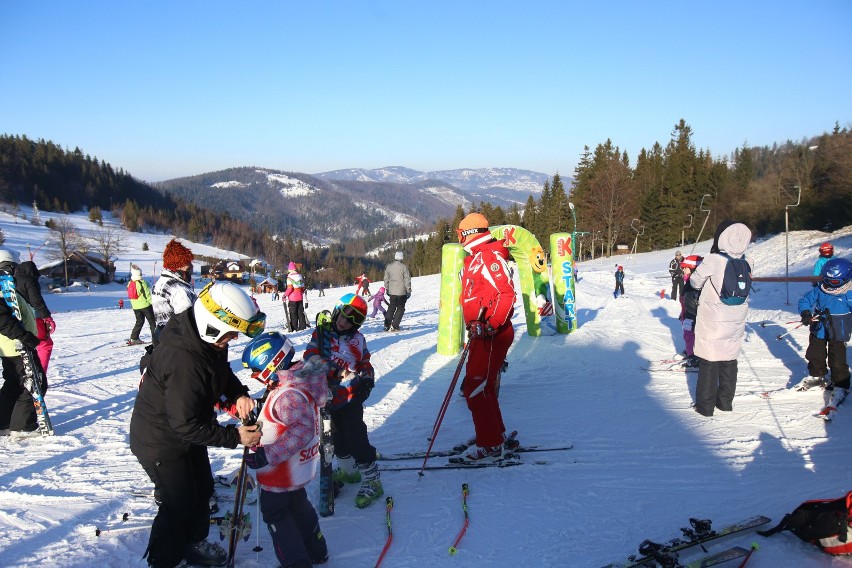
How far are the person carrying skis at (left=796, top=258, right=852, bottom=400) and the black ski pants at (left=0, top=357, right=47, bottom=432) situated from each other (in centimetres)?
932

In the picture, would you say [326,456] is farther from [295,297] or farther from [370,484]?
[295,297]

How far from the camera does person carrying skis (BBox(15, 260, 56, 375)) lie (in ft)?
19.8

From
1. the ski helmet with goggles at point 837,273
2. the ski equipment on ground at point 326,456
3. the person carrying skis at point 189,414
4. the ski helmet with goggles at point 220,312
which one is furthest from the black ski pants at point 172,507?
the ski helmet with goggles at point 837,273

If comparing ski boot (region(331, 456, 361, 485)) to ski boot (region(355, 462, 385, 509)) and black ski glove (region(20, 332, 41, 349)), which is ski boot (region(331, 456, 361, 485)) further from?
black ski glove (region(20, 332, 41, 349))

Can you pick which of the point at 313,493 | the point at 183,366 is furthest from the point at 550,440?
the point at 183,366

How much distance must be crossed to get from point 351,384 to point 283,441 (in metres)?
1.11

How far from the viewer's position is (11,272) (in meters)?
5.93

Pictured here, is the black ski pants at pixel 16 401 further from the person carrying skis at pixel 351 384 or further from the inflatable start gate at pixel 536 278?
the inflatable start gate at pixel 536 278

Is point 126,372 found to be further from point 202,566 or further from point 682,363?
point 682,363

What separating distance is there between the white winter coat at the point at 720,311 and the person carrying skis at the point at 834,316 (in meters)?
1.21

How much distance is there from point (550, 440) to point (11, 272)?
641 centimetres

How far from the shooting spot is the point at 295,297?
14281mm

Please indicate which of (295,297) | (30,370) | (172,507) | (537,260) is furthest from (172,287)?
(295,297)

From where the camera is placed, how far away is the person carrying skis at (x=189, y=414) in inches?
118
